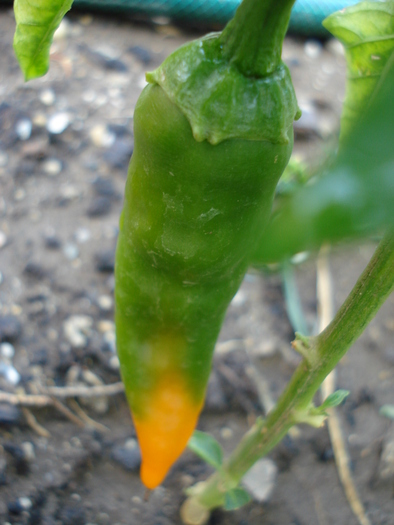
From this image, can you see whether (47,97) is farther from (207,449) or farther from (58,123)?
(207,449)

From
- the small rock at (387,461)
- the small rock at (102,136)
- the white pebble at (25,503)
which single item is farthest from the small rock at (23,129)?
the small rock at (387,461)

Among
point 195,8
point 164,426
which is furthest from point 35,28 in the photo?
point 195,8

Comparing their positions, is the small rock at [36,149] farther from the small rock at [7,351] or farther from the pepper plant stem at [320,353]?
the pepper plant stem at [320,353]

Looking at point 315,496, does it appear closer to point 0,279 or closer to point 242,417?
point 242,417

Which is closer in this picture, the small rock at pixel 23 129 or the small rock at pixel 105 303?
the small rock at pixel 105 303

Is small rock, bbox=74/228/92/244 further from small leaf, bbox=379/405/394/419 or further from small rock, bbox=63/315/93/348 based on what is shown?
small leaf, bbox=379/405/394/419
